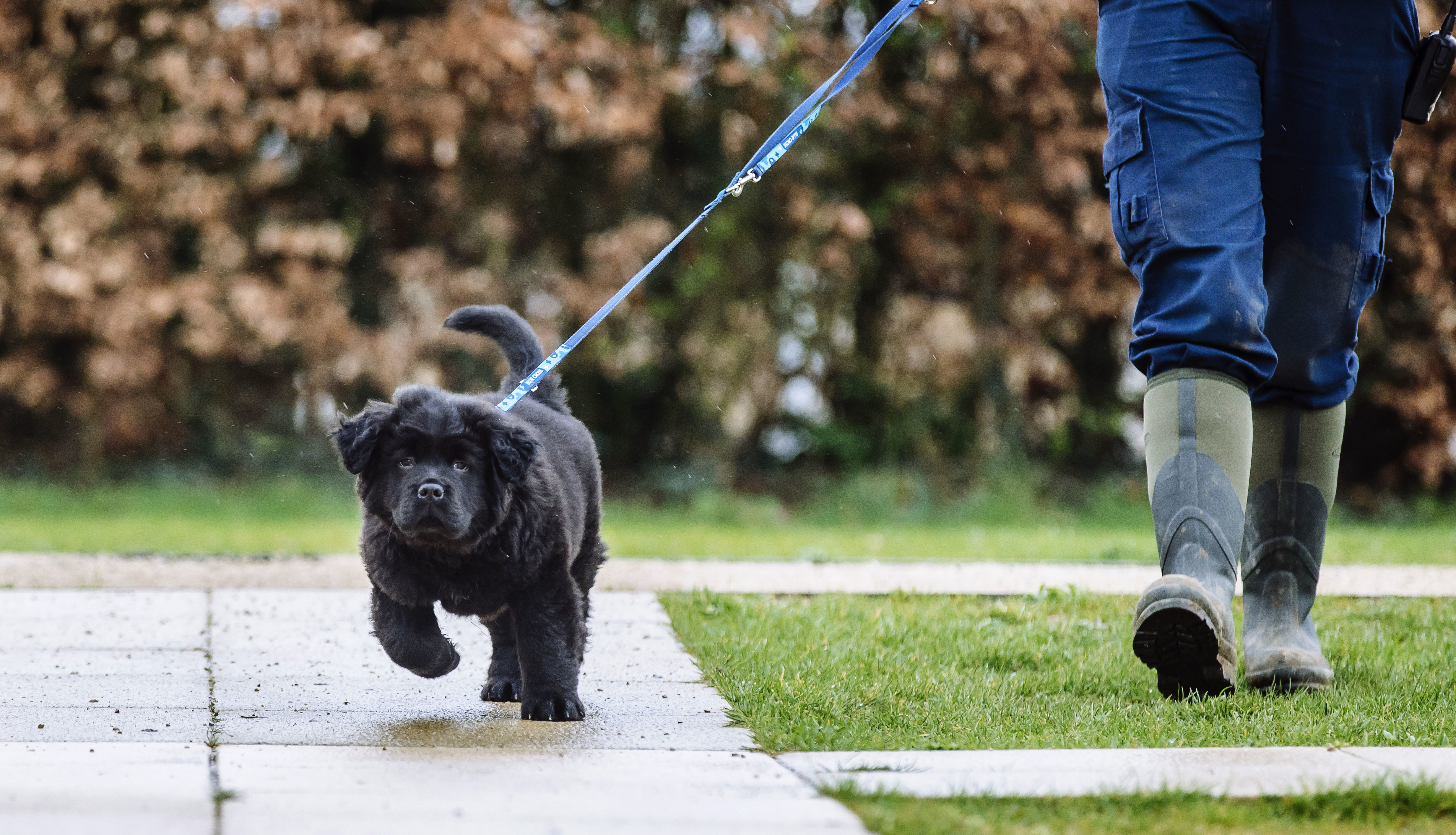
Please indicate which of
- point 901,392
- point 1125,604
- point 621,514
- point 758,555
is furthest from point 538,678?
point 901,392

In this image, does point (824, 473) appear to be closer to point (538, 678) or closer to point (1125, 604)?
point (1125, 604)

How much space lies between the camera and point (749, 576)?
5.17 meters

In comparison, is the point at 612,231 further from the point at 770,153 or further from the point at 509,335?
the point at 770,153

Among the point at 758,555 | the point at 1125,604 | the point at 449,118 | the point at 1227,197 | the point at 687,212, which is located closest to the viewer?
the point at 1227,197

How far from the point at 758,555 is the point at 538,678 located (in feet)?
11.0

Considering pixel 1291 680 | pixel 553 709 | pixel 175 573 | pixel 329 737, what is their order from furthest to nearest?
pixel 175 573, pixel 1291 680, pixel 553 709, pixel 329 737

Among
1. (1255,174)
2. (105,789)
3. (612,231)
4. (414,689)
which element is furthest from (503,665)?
(612,231)

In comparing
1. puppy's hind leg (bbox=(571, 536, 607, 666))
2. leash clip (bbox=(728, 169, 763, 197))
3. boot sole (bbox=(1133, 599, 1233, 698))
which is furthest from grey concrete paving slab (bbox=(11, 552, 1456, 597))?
boot sole (bbox=(1133, 599, 1233, 698))

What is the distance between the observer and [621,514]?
909cm

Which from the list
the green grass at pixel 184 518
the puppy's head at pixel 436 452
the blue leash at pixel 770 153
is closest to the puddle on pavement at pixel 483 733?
the puppy's head at pixel 436 452

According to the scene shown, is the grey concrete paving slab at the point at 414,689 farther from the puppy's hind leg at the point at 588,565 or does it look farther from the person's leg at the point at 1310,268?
the person's leg at the point at 1310,268

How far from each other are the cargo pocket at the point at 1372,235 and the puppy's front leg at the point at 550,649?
1.76m

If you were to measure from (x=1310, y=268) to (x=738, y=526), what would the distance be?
5.90 m

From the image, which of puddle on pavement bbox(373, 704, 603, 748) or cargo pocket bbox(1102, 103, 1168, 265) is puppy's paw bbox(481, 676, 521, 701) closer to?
puddle on pavement bbox(373, 704, 603, 748)
